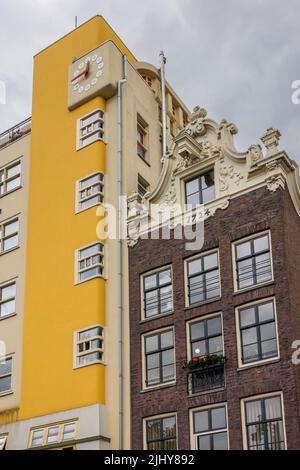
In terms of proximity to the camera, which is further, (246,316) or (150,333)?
(150,333)

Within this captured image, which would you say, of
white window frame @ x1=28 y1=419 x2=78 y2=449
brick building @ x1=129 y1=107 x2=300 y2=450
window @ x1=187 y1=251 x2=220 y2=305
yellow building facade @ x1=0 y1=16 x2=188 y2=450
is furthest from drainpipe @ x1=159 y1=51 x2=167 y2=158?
white window frame @ x1=28 y1=419 x2=78 y2=449

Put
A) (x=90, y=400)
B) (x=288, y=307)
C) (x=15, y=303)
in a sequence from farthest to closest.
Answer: (x=15, y=303), (x=90, y=400), (x=288, y=307)

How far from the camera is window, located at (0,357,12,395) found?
35.9 metres

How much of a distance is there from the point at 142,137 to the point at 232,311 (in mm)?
13303

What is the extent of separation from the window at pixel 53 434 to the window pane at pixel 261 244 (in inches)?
401

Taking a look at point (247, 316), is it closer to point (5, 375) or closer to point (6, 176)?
point (5, 375)

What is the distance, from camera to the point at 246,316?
30391 millimetres

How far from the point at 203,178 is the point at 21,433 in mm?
13484

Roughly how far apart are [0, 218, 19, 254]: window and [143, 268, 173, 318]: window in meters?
8.76

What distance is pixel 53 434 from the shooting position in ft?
107

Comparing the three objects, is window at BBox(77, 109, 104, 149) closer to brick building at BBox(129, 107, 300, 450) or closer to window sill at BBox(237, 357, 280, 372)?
brick building at BBox(129, 107, 300, 450)

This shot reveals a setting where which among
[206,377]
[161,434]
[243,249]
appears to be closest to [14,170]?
[243,249]
